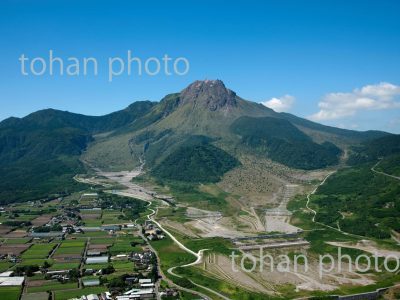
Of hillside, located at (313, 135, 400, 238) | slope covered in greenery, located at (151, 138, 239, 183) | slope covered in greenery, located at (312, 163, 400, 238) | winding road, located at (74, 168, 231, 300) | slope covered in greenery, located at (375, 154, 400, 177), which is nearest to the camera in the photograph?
winding road, located at (74, 168, 231, 300)

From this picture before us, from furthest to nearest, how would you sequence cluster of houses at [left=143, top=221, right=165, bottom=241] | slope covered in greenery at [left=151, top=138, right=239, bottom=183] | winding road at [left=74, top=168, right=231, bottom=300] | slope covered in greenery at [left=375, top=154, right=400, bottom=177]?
slope covered in greenery at [left=151, top=138, right=239, bottom=183], slope covered in greenery at [left=375, top=154, right=400, bottom=177], cluster of houses at [left=143, top=221, right=165, bottom=241], winding road at [left=74, top=168, right=231, bottom=300]

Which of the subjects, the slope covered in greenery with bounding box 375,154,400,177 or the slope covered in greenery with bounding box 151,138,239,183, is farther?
the slope covered in greenery with bounding box 151,138,239,183

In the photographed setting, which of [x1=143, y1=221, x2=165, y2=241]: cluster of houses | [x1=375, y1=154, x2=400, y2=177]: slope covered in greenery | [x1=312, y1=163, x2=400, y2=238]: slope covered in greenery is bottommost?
[x1=143, y1=221, x2=165, y2=241]: cluster of houses

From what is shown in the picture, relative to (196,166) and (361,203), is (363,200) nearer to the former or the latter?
(361,203)

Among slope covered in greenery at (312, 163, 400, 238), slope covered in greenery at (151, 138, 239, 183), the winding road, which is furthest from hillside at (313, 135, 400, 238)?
slope covered in greenery at (151, 138, 239, 183)

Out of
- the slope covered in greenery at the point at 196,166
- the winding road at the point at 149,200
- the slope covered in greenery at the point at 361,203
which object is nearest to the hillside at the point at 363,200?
the slope covered in greenery at the point at 361,203

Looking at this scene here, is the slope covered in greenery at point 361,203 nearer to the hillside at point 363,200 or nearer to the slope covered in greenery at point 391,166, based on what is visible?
the hillside at point 363,200

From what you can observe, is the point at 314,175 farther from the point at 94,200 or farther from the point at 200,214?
the point at 94,200

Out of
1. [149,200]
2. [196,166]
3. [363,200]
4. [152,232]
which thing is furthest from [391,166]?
[152,232]

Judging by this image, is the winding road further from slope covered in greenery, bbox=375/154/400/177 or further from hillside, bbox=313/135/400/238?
slope covered in greenery, bbox=375/154/400/177
